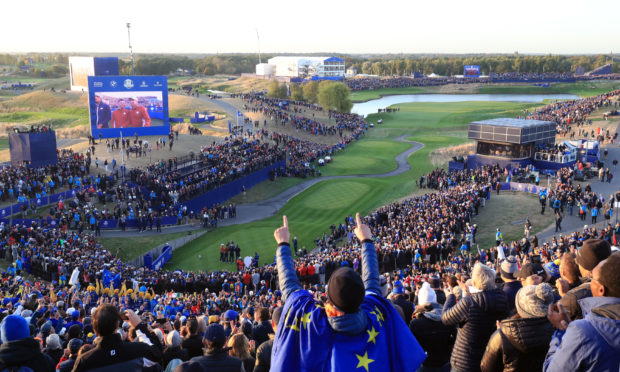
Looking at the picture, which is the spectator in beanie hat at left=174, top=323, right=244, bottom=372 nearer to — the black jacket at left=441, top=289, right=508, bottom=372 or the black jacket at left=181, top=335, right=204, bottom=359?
the black jacket at left=181, top=335, right=204, bottom=359

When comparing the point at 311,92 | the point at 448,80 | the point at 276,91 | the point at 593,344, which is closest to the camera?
the point at 593,344

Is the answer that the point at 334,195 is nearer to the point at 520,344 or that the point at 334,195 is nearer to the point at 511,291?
the point at 511,291

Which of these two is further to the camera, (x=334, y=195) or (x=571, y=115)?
(x=571, y=115)

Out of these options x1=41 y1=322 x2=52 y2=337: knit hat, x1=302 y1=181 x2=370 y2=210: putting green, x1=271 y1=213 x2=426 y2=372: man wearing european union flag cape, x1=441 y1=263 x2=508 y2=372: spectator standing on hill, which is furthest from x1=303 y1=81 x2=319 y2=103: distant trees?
x1=271 y1=213 x2=426 y2=372: man wearing european union flag cape

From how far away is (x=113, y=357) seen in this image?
5.48 meters

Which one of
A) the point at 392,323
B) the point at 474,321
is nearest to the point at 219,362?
the point at 392,323

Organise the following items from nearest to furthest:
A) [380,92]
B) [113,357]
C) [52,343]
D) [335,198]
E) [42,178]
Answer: [113,357], [52,343], [42,178], [335,198], [380,92]

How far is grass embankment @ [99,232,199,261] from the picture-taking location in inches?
1241

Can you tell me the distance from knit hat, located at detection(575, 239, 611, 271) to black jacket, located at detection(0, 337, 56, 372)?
5.71m

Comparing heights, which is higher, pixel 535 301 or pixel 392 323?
pixel 392 323

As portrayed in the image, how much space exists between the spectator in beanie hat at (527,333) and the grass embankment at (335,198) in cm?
2588

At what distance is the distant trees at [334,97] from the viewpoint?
94500 mm

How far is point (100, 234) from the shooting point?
33562 mm

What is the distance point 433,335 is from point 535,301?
148 centimetres
